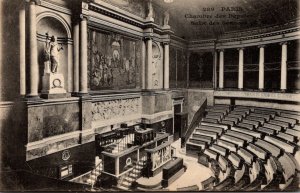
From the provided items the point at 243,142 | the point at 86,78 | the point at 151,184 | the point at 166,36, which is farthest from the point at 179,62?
the point at 151,184

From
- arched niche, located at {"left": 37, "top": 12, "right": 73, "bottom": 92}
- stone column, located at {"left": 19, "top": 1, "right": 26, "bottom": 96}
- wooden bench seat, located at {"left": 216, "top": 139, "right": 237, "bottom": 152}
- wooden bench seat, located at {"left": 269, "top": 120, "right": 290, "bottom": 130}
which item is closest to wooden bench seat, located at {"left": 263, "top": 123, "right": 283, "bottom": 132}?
wooden bench seat, located at {"left": 269, "top": 120, "right": 290, "bottom": 130}

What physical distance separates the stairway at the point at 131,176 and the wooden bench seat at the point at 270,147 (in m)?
5.06

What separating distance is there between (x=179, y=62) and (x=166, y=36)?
2.64 metres

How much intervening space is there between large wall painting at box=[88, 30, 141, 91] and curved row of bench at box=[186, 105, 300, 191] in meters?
4.77

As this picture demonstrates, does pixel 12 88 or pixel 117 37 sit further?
pixel 117 37

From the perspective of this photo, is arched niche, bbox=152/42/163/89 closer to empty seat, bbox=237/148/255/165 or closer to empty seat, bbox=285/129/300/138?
empty seat, bbox=237/148/255/165

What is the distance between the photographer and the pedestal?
24.3 feet

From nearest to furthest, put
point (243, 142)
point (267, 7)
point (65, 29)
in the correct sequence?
point (65, 29) → point (243, 142) → point (267, 7)

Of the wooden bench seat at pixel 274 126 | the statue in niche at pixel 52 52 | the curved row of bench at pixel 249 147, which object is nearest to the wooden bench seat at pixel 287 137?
the curved row of bench at pixel 249 147

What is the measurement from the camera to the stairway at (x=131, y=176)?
25.1ft

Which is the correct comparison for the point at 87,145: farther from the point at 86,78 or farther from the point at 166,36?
the point at 166,36

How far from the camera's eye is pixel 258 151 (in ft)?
29.7

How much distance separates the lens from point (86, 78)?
8.76 metres

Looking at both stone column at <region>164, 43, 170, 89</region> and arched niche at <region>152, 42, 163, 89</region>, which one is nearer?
arched niche at <region>152, 42, 163, 89</region>
